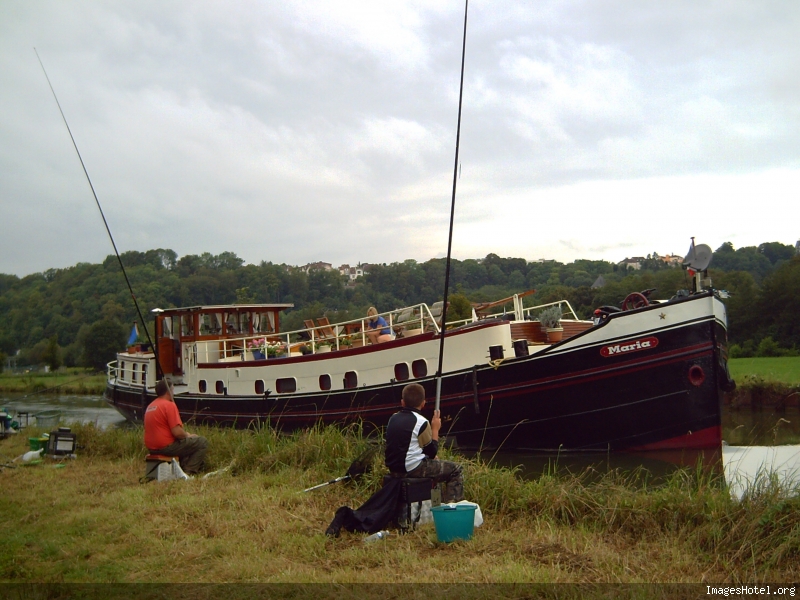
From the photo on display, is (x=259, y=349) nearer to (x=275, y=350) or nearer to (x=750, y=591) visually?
(x=275, y=350)

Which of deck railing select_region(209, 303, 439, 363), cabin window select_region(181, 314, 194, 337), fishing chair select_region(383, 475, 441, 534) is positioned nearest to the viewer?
fishing chair select_region(383, 475, 441, 534)

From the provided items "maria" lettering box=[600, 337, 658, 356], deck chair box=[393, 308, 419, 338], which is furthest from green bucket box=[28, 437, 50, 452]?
"maria" lettering box=[600, 337, 658, 356]

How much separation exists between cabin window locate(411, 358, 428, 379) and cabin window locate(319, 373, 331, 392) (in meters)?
2.41

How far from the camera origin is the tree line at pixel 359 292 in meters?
41.1

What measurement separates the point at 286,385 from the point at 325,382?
1302mm

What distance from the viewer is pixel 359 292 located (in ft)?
169

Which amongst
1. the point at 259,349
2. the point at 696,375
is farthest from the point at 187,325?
the point at 696,375

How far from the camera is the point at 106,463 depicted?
991 centimetres

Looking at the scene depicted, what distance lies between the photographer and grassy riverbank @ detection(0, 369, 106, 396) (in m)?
43.6

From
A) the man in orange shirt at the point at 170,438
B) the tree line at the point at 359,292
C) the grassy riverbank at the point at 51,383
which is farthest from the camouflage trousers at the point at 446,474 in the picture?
the grassy riverbank at the point at 51,383

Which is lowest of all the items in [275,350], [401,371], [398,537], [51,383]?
[51,383]

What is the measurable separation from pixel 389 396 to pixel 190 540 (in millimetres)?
8518

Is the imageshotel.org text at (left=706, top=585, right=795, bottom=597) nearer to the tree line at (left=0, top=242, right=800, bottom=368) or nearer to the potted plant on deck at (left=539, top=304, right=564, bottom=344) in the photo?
the potted plant on deck at (left=539, top=304, right=564, bottom=344)

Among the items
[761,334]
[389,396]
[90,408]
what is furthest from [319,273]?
[389,396]
